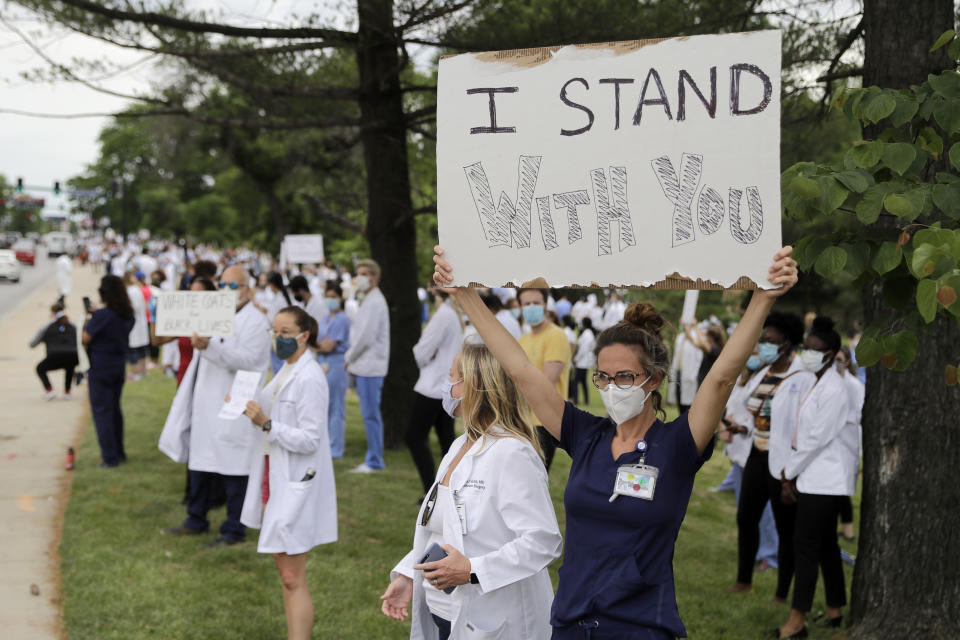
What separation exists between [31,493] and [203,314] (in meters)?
3.95

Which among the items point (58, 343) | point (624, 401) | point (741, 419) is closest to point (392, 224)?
point (741, 419)

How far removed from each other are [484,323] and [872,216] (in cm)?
131

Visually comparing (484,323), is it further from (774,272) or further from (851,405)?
(851,405)

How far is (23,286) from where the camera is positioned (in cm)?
4644

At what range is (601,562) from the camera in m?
3.10

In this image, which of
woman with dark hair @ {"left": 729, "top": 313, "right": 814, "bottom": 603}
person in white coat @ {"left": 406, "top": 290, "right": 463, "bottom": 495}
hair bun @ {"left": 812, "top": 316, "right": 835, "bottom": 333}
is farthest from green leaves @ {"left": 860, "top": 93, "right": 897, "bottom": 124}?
person in white coat @ {"left": 406, "top": 290, "right": 463, "bottom": 495}

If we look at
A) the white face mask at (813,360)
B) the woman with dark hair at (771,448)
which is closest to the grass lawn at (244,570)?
the woman with dark hair at (771,448)

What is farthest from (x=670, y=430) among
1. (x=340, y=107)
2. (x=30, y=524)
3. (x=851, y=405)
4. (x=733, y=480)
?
(x=340, y=107)

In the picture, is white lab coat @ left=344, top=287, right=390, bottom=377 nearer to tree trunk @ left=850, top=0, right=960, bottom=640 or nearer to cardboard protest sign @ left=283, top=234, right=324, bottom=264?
tree trunk @ left=850, top=0, right=960, bottom=640

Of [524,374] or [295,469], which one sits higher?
[524,374]

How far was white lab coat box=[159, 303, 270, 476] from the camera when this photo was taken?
25.0 feet

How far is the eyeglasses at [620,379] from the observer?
3.22 m

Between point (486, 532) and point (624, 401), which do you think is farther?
point (486, 532)

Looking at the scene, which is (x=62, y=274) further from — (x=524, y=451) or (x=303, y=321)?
(x=524, y=451)
